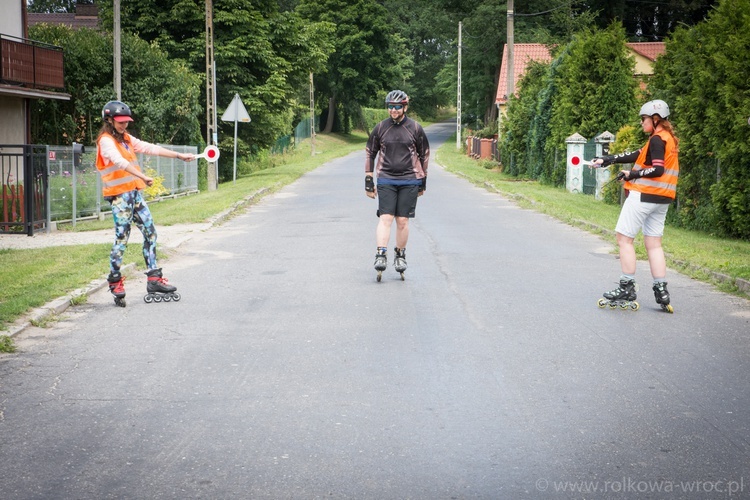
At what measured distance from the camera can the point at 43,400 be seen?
5.73 meters

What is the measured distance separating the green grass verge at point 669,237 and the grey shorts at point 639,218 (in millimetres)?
1772

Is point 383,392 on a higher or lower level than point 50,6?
lower

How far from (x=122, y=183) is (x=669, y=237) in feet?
30.7

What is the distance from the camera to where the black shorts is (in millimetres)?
10625

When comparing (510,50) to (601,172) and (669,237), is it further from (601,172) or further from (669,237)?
(669,237)

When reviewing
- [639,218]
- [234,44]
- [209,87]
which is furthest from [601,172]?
[234,44]

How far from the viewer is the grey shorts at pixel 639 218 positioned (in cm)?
890

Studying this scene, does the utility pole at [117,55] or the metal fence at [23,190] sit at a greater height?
the utility pole at [117,55]

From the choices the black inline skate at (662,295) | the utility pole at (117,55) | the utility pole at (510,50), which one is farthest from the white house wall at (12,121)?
the black inline skate at (662,295)

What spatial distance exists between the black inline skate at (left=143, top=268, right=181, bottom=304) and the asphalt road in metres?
0.13

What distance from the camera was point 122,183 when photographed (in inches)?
Answer: 351

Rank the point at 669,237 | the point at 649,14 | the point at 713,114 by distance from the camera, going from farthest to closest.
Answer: the point at 649,14 < the point at 713,114 < the point at 669,237

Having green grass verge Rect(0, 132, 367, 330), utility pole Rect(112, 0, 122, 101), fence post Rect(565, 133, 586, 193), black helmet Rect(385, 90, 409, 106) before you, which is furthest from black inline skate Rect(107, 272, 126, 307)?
fence post Rect(565, 133, 586, 193)

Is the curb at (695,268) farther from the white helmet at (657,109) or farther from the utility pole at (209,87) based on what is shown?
the utility pole at (209,87)
